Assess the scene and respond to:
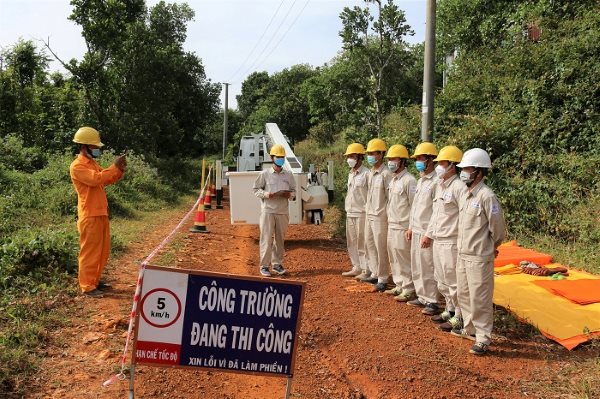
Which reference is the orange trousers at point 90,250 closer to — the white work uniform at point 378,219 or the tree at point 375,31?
the white work uniform at point 378,219

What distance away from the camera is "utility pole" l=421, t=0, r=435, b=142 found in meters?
9.02

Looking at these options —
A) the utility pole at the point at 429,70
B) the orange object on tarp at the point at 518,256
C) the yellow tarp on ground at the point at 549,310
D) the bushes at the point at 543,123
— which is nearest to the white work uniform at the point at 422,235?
the yellow tarp on ground at the point at 549,310

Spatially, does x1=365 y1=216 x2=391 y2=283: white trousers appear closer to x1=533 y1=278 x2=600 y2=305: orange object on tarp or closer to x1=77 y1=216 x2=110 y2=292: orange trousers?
x1=533 y1=278 x2=600 y2=305: orange object on tarp

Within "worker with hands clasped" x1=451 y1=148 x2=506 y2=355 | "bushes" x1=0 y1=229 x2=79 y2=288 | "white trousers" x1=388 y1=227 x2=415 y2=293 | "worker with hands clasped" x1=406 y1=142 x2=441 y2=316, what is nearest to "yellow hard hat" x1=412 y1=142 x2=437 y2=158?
"worker with hands clasped" x1=406 y1=142 x2=441 y2=316

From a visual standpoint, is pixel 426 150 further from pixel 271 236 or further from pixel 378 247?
pixel 271 236

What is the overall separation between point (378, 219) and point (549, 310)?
2522 mm

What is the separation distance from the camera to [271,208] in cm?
806

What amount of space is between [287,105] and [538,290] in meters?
35.0

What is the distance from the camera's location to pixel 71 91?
2278 cm

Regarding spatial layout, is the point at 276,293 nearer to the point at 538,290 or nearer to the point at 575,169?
the point at 538,290

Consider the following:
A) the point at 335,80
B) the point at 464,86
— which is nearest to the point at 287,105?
the point at 335,80

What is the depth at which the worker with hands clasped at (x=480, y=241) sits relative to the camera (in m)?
5.00

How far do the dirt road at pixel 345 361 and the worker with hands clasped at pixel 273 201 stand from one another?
4.05 feet

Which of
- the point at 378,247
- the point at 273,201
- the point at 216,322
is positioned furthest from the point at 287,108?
the point at 216,322
